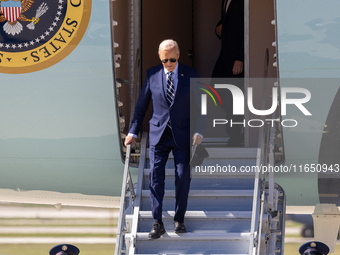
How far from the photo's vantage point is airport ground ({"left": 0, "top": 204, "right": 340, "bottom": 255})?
4344 mm

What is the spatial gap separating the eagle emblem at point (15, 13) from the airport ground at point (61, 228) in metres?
1.69

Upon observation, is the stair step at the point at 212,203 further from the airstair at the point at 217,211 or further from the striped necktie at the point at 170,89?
Answer: the striped necktie at the point at 170,89

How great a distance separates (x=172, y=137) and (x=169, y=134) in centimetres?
3

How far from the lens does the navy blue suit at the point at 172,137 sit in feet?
11.4

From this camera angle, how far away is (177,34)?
6.28 m

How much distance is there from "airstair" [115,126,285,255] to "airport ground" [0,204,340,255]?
414 mm

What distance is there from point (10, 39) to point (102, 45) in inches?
34.1

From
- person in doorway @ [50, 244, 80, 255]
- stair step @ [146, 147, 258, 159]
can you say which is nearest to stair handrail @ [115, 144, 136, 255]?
person in doorway @ [50, 244, 80, 255]

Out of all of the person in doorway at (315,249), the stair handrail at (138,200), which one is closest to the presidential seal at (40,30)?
the stair handrail at (138,200)

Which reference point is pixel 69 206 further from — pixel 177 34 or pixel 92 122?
pixel 177 34

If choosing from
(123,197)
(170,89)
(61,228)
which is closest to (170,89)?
(170,89)

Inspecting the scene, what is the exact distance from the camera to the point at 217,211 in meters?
3.78

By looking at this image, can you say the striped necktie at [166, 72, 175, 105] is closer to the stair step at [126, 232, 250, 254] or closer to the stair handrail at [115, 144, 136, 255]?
the stair handrail at [115, 144, 136, 255]

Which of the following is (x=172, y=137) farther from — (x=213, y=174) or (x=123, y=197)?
(x=213, y=174)
